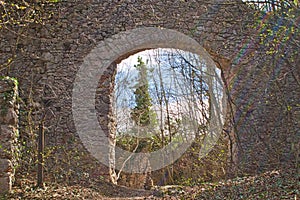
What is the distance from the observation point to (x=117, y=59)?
7008 millimetres

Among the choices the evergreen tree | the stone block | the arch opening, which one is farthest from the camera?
the evergreen tree

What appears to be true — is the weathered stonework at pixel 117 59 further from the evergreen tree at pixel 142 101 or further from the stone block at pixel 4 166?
the evergreen tree at pixel 142 101

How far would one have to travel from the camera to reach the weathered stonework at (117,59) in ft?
22.1

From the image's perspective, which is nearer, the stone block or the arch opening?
the stone block

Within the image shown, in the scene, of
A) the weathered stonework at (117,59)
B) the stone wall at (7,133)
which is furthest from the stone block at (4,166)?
the weathered stonework at (117,59)

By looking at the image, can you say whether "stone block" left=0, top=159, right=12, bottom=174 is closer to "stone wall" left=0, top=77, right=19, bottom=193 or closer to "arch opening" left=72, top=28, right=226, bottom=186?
"stone wall" left=0, top=77, right=19, bottom=193

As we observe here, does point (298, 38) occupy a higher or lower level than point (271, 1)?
lower

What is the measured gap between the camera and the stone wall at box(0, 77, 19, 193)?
4.62 meters

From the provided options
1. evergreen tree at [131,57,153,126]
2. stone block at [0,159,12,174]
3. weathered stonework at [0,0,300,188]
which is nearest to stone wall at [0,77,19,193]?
stone block at [0,159,12,174]

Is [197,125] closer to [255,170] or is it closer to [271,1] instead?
[255,170]

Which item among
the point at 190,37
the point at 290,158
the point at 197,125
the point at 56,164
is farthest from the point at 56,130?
the point at 290,158

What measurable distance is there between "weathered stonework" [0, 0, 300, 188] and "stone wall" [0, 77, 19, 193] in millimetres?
1794

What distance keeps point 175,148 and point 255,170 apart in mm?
3295

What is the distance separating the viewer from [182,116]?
31.1 ft
